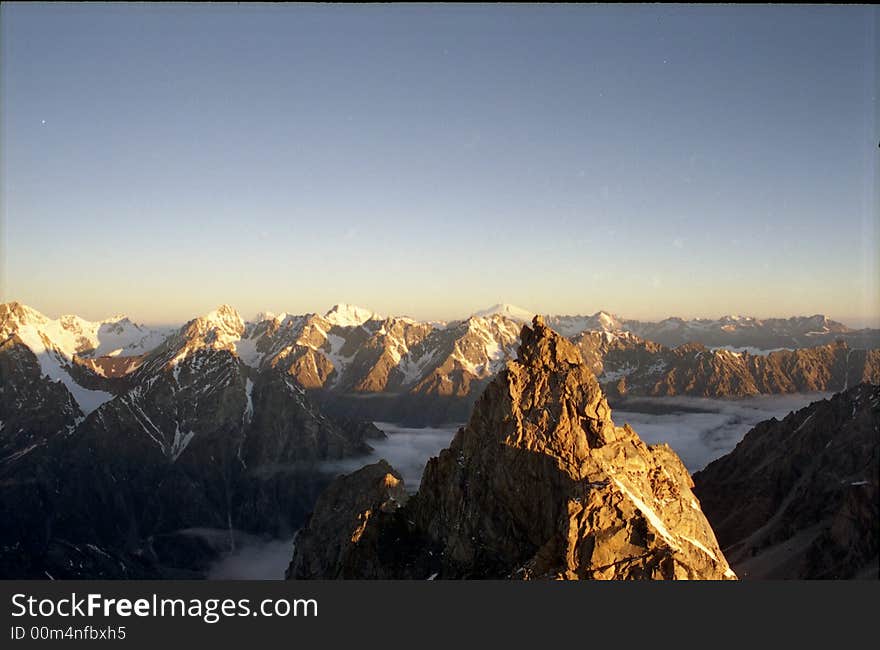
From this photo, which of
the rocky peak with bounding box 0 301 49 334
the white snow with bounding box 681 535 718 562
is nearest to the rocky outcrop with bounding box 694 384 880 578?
the white snow with bounding box 681 535 718 562

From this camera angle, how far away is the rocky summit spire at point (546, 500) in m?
20.5

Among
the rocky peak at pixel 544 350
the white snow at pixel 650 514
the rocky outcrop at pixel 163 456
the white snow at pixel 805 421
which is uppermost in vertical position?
the rocky peak at pixel 544 350

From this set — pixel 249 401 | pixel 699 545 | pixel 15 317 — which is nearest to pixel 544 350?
pixel 699 545

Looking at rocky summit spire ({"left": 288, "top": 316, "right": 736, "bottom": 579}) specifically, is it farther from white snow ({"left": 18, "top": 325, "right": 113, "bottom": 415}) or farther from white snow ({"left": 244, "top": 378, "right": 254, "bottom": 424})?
white snow ({"left": 18, "top": 325, "right": 113, "bottom": 415})

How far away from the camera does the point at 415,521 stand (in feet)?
110

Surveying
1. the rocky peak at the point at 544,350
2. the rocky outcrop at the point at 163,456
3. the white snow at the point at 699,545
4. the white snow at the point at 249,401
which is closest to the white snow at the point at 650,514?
the white snow at the point at 699,545

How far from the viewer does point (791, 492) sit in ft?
176

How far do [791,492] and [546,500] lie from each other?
38364 millimetres

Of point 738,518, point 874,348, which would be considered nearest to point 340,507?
point 738,518

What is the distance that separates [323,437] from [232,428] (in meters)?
25.2

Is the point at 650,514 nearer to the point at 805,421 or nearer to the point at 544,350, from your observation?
the point at 544,350

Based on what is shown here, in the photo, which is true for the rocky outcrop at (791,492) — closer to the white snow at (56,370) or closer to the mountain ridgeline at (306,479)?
the mountain ridgeline at (306,479)

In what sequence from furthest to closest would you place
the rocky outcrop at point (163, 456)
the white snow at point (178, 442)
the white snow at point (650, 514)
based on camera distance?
the white snow at point (178, 442) → the rocky outcrop at point (163, 456) → the white snow at point (650, 514)

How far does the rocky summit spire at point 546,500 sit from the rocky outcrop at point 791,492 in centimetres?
898
